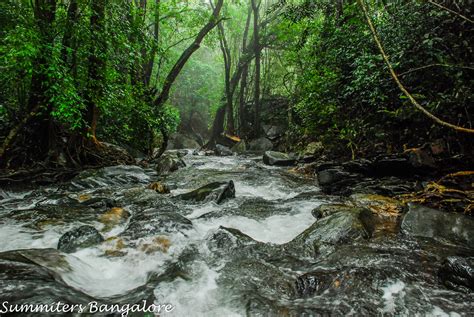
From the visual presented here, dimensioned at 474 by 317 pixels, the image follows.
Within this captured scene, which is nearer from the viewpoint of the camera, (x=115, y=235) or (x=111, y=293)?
(x=111, y=293)

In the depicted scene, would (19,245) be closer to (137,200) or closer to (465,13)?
(137,200)

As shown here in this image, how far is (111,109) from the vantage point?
8727mm

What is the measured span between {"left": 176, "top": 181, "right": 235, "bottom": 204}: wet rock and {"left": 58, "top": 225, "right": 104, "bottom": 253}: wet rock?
7.23ft

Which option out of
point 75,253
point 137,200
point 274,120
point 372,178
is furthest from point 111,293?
point 274,120

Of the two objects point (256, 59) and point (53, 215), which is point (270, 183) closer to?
point (53, 215)

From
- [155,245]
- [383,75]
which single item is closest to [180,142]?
[383,75]

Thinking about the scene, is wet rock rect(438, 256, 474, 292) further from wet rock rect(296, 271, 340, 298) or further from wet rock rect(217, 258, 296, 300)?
wet rock rect(217, 258, 296, 300)

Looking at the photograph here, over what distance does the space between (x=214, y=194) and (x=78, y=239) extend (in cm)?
262

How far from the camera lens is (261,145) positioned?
1664 cm

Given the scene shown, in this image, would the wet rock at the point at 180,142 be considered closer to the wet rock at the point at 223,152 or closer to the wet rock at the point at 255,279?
the wet rock at the point at 223,152

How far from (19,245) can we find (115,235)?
1.09 meters

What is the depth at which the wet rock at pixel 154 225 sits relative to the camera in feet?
12.3

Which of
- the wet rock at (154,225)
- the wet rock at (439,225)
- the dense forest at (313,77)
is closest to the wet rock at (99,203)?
the wet rock at (154,225)

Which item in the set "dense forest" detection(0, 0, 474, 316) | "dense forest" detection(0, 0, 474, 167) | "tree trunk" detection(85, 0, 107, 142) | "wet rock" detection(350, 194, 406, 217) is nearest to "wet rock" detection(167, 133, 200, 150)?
"dense forest" detection(0, 0, 474, 316)
